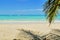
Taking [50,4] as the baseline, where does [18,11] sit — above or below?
above

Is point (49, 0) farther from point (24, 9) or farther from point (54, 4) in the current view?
point (24, 9)

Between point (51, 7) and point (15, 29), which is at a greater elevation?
point (51, 7)

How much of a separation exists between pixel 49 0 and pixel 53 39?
1.41 m

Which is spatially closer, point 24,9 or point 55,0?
point 55,0

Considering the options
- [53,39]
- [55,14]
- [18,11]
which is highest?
[18,11]

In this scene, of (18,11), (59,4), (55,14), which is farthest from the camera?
(18,11)

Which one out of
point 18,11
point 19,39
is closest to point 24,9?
point 18,11

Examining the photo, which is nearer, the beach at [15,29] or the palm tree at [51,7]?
the palm tree at [51,7]

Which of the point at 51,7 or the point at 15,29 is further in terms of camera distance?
the point at 15,29

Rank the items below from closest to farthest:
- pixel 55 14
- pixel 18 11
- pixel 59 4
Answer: pixel 59 4 → pixel 55 14 → pixel 18 11

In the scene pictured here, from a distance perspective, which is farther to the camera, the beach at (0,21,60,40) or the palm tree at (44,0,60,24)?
the beach at (0,21,60,40)

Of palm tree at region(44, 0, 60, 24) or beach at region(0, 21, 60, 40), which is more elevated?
palm tree at region(44, 0, 60, 24)

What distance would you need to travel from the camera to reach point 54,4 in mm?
6875

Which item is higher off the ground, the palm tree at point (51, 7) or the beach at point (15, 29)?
the palm tree at point (51, 7)
